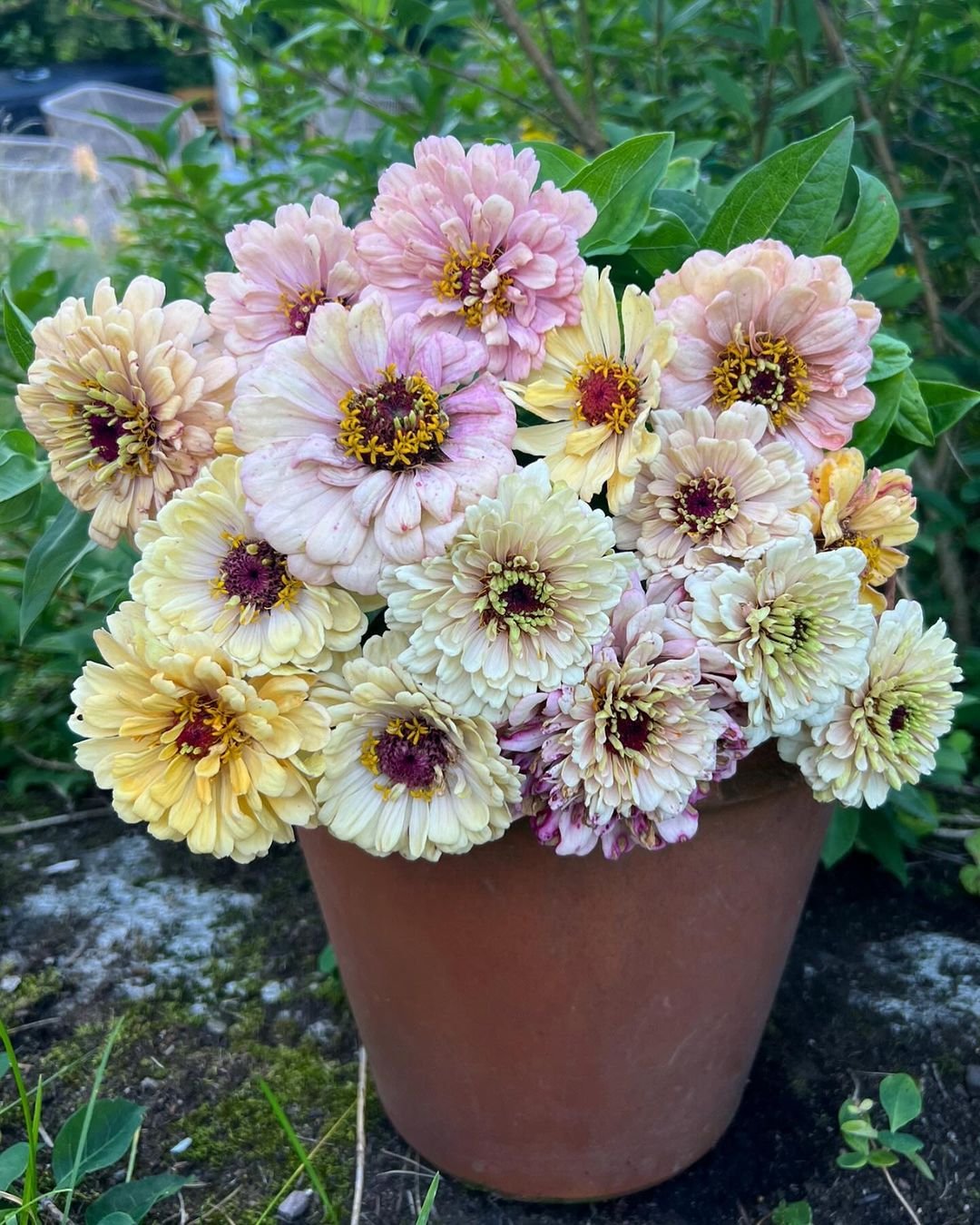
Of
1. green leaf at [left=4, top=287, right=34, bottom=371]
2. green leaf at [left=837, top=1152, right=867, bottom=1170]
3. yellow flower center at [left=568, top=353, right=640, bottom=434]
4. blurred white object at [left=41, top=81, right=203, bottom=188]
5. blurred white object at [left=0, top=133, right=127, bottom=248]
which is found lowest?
blurred white object at [left=41, top=81, right=203, bottom=188]

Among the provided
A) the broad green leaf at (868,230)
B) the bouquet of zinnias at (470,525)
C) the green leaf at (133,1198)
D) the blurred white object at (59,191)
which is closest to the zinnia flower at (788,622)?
the bouquet of zinnias at (470,525)

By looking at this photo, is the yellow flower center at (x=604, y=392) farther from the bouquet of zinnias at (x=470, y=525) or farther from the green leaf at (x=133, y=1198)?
the green leaf at (x=133, y=1198)

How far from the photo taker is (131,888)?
152cm

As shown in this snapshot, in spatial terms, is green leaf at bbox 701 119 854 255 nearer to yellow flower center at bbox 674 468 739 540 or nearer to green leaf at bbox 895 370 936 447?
green leaf at bbox 895 370 936 447

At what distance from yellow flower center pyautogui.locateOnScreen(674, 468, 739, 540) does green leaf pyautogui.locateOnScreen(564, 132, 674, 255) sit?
0.22 meters

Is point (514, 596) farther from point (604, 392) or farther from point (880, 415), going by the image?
point (880, 415)

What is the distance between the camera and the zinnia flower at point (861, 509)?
2.25 feet

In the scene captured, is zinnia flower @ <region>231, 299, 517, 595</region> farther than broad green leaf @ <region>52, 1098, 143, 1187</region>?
No

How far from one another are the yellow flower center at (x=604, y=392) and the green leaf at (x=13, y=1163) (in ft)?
2.62

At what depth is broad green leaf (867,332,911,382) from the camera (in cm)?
79

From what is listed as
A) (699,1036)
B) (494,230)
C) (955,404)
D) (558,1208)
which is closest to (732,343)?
(494,230)

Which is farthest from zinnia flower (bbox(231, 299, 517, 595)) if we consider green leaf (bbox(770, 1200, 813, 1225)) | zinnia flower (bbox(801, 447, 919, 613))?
green leaf (bbox(770, 1200, 813, 1225))

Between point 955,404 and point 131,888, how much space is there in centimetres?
128

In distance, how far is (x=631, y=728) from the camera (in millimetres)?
658
